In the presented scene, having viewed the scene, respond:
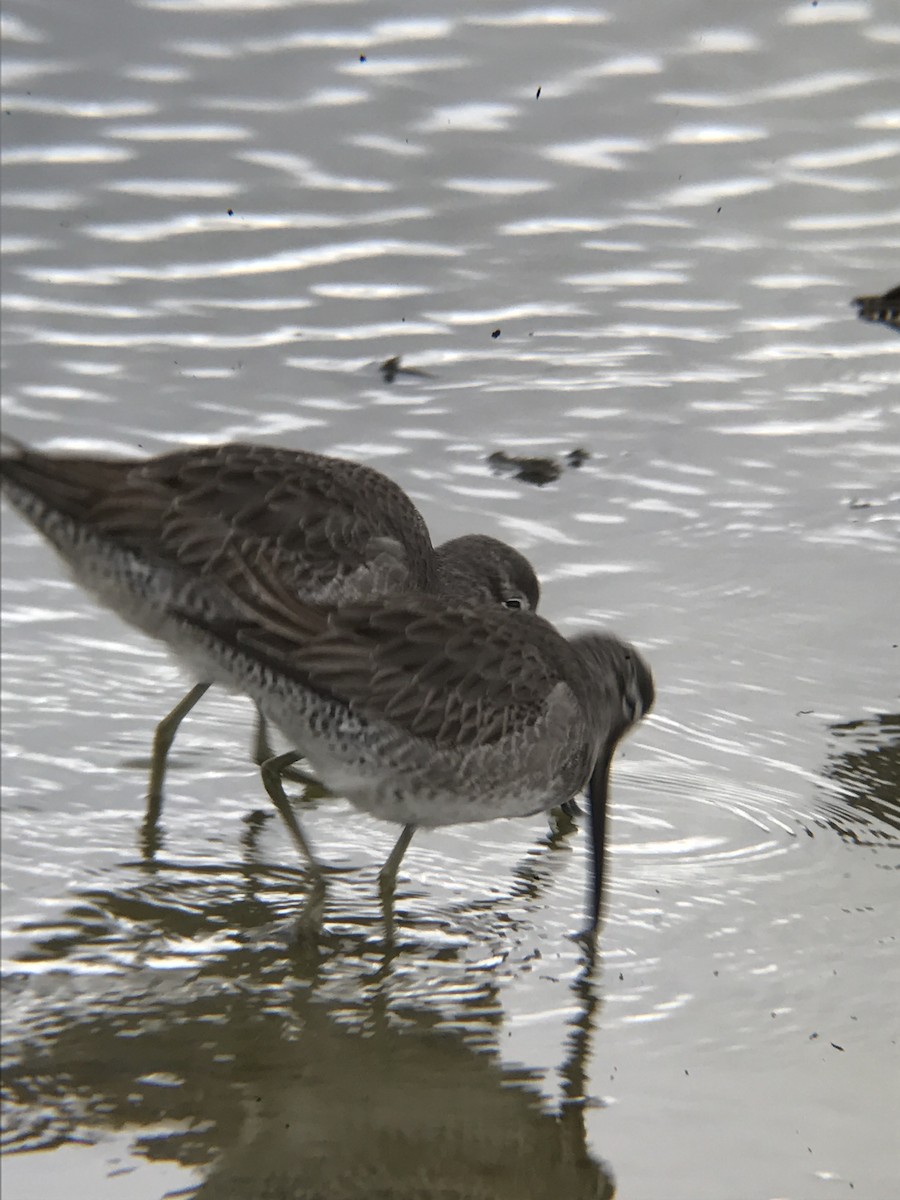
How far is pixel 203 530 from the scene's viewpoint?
4699 mm

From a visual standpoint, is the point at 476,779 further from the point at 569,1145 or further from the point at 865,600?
the point at 865,600

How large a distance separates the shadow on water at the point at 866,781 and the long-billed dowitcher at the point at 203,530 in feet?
3.85

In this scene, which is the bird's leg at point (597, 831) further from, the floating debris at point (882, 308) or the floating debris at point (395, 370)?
the floating debris at point (882, 308)

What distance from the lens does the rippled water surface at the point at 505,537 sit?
372cm

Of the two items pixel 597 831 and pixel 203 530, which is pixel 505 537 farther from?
pixel 597 831

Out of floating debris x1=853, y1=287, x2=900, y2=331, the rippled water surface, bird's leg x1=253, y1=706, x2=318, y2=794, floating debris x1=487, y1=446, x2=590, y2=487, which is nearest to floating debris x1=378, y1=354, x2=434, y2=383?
the rippled water surface

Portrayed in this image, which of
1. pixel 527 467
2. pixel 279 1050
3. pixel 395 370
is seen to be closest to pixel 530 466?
pixel 527 467

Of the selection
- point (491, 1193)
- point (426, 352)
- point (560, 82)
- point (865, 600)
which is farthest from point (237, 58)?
point (491, 1193)

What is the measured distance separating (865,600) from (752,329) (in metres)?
2.05

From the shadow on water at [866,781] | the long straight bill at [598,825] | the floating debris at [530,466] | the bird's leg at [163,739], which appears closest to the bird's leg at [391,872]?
the long straight bill at [598,825]

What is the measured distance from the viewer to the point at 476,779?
4.38 metres

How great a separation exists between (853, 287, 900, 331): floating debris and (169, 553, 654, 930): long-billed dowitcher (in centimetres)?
374

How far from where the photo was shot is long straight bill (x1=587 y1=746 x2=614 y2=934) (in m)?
4.42

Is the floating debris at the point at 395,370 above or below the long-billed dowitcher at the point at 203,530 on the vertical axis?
above
